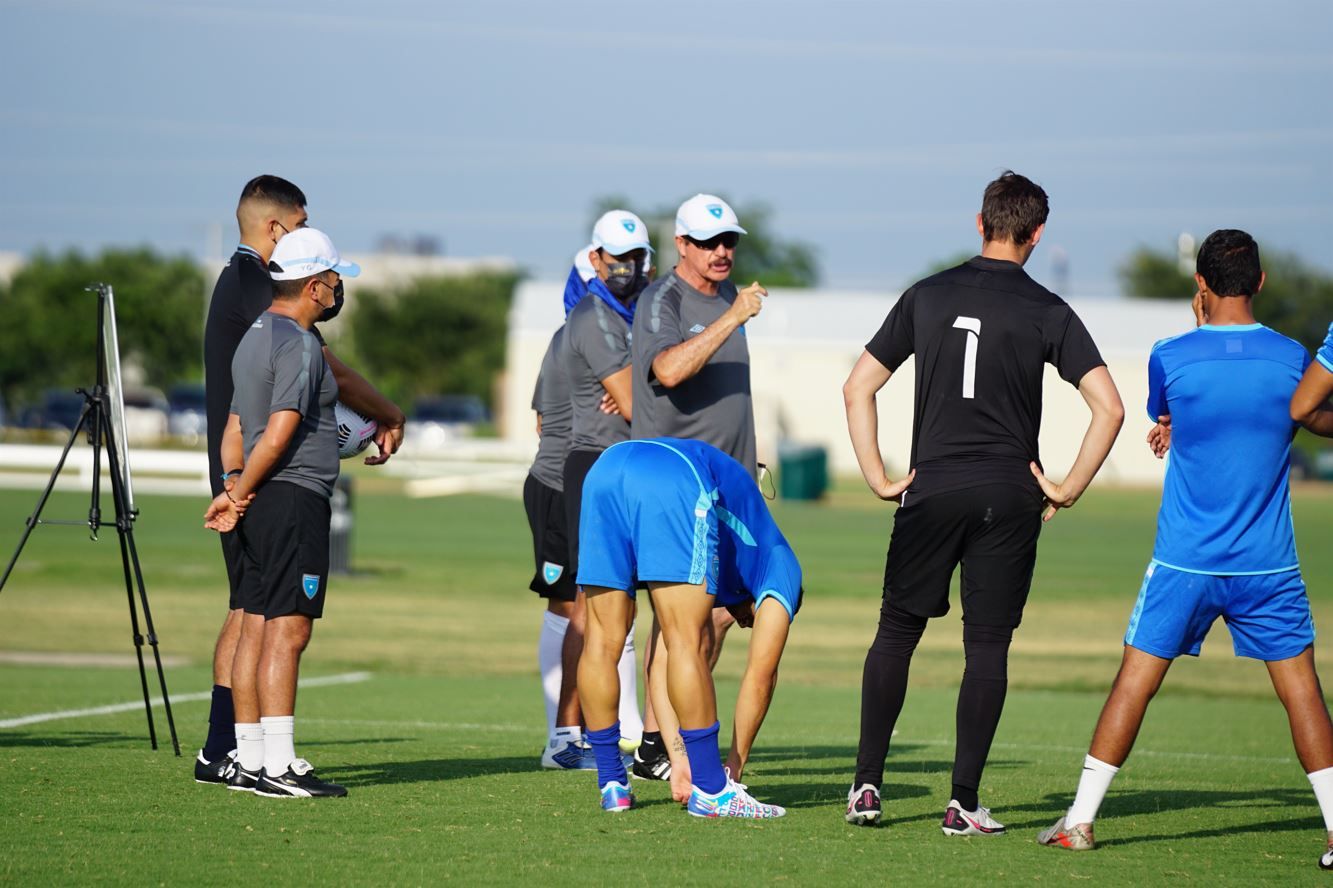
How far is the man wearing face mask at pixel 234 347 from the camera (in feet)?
24.7

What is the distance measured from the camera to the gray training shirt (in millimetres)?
7562

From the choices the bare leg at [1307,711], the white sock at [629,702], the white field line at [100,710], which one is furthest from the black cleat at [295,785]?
the bare leg at [1307,711]

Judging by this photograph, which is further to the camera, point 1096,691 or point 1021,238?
point 1096,691

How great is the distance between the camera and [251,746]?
7.11 meters

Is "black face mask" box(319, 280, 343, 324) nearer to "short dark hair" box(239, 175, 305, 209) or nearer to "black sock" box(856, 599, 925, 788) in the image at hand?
"short dark hair" box(239, 175, 305, 209)

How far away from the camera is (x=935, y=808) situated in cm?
719

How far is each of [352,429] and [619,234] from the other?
1.69 meters

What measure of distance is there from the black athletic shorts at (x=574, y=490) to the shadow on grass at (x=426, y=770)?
101 centimetres

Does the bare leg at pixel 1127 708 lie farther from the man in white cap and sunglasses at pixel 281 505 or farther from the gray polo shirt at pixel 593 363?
the man in white cap and sunglasses at pixel 281 505

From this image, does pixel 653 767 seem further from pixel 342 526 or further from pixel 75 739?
pixel 342 526

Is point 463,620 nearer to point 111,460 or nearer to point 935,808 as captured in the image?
point 111,460

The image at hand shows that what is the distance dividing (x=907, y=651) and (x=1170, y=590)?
1.04m

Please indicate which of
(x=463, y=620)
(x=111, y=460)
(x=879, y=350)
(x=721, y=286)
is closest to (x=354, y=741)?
(x=111, y=460)

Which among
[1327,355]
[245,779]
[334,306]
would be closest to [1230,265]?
[1327,355]
